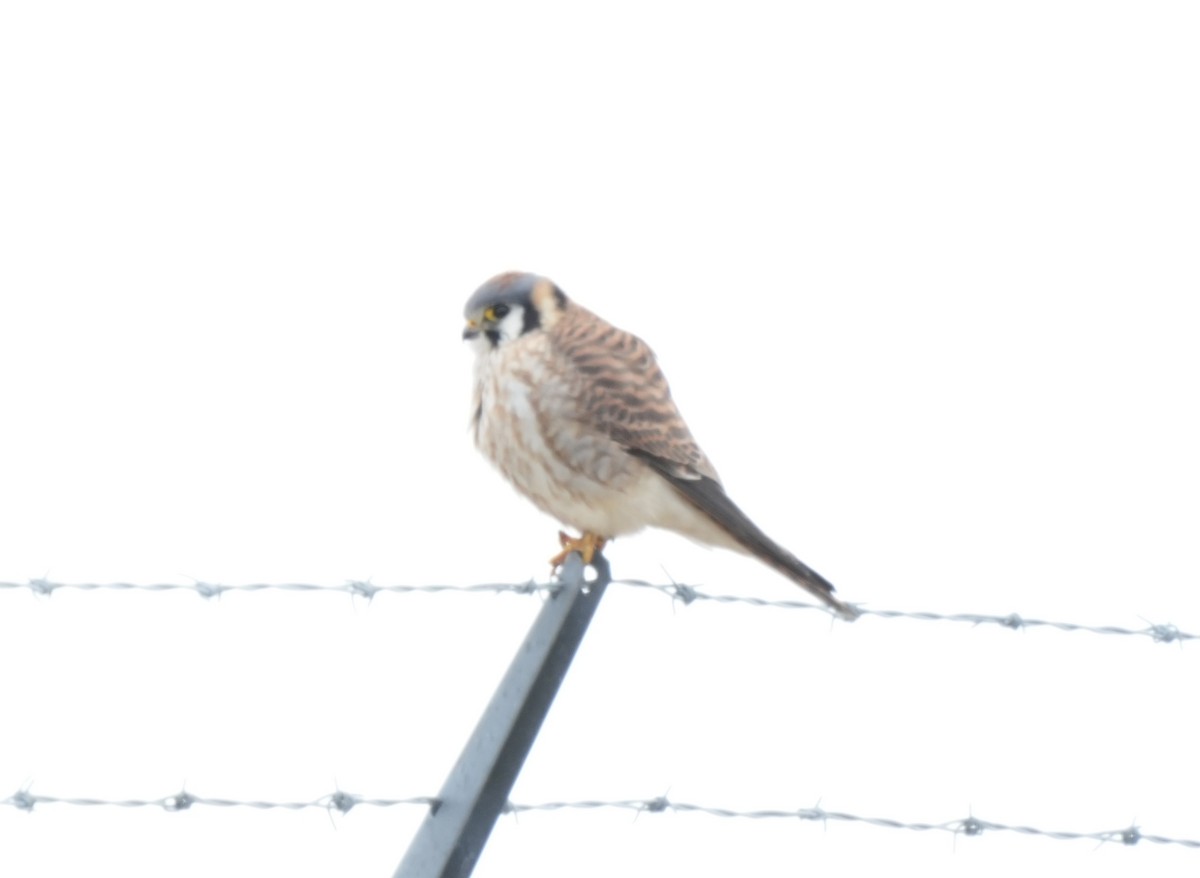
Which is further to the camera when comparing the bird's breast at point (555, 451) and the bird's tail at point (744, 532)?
the bird's breast at point (555, 451)

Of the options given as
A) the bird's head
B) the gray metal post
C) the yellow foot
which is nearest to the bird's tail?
the yellow foot

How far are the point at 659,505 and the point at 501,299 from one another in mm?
624

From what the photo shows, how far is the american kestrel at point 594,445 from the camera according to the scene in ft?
12.8

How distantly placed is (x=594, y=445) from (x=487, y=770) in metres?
1.70

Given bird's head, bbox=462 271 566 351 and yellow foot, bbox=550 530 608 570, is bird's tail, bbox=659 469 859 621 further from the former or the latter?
bird's head, bbox=462 271 566 351

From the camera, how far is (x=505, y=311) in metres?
4.18

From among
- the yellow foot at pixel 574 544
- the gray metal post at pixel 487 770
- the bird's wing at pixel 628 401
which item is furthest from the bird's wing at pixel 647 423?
the gray metal post at pixel 487 770

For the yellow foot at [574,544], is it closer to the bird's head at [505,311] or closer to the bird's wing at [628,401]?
the bird's wing at [628,401]

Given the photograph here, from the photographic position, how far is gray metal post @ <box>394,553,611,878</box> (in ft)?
7.43

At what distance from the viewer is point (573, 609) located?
7.78 feet

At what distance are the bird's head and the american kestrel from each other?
0.11ft

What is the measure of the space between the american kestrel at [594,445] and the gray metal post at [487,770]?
1.46m

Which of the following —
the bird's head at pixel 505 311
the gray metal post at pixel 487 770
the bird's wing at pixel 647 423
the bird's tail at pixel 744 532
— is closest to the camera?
the gray metal post at pixel 487 770

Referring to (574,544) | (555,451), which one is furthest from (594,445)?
(574,544)
